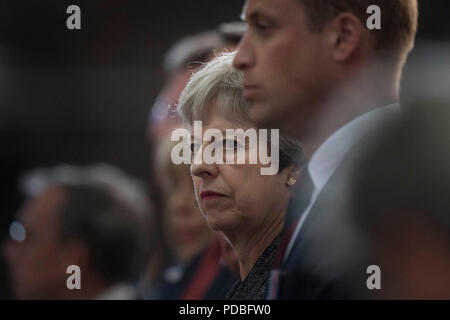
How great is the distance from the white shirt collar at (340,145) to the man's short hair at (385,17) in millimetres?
146

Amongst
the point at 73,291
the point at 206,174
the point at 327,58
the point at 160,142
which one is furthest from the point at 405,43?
the point at 73,291

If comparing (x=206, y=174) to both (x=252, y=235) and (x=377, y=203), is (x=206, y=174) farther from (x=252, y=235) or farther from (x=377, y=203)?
(x=377, y=203)

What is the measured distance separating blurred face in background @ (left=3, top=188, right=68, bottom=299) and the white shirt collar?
0.83m

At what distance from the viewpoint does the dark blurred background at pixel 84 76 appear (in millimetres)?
2109

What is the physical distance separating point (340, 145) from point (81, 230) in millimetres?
863

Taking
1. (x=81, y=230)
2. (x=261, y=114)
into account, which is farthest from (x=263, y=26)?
(x=81, y=230)

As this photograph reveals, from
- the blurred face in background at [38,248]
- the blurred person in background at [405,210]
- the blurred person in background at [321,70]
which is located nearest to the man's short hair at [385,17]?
the blurred person in background at [321,70]

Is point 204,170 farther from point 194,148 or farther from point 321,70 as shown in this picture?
point 321,70

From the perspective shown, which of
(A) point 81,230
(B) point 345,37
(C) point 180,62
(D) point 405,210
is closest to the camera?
(D) point 405,210

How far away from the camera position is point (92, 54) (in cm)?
213

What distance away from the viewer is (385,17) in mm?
1739

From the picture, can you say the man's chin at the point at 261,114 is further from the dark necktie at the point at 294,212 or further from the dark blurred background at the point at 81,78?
the dark blurred background at the point at 81,78

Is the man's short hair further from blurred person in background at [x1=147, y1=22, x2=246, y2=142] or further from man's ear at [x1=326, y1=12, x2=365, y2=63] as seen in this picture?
blurred person in background at [x1=147, y1=22, x2=246, y2=142]

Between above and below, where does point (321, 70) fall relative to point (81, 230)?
above
